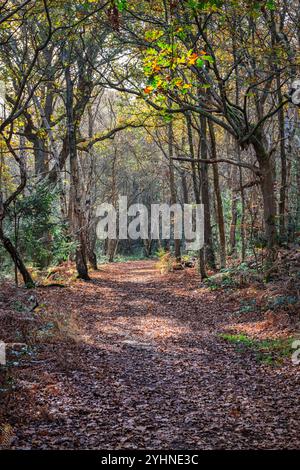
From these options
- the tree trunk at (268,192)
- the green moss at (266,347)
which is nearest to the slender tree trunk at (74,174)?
the tree trunk at (268,192)

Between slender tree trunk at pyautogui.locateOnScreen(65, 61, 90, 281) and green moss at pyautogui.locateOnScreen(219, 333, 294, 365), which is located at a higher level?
slender tree trunk at pyautogui.locateOnScreen(65, 61, 90, 281)

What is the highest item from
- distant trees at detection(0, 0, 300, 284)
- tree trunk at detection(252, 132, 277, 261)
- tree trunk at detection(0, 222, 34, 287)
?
distant trees at detection(0, 0, 300, 284)

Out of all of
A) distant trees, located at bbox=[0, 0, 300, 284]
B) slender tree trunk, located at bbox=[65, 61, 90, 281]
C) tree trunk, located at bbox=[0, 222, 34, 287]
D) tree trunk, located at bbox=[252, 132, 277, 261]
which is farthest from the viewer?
slender tree trunk, located at bbox=[65, 61, 90, 281]

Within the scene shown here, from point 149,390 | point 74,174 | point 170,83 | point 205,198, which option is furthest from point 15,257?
point 149,390

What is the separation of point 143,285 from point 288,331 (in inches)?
403

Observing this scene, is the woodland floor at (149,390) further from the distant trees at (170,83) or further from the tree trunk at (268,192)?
the distant trees at (170,83)

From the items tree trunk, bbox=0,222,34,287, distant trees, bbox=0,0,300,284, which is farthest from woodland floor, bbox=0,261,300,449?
distant trees, bbox=0,0,300,284

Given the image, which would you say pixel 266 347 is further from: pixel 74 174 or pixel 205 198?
pixel 74 174

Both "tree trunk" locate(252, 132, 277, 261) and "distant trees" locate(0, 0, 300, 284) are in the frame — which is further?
"tree trunk" locate(252, 132, 277, 261)

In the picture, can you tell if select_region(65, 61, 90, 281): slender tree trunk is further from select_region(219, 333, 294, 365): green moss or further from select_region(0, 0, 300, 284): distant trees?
select_region(219, 333, 294, 365): green moss

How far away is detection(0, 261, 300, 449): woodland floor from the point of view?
439 cm

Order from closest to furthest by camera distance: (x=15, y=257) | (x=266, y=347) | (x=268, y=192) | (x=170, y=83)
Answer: (x=266, y=347), (x=170, y=83), (x=268, y=192), (x=15, y=257)

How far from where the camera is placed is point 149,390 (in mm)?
5855

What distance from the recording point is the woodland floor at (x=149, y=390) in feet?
14.4
